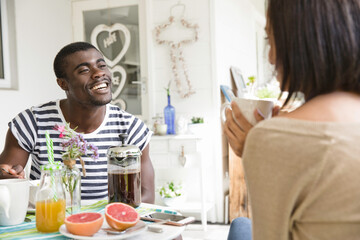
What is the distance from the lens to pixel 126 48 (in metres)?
3.87

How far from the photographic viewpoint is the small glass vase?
3.77 feet

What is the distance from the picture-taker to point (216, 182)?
3582 mm

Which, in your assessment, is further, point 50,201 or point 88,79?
point 88,79

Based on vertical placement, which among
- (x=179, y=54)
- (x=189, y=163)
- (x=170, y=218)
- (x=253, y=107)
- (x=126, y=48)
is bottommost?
(x=189, y=163)

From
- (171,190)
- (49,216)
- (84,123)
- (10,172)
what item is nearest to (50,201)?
(49,216)

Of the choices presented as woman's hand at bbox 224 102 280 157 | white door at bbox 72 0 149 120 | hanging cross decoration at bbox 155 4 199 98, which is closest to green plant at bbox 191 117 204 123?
hanging cross decoration at bbox 155 4 199 98

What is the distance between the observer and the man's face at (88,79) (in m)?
1.72

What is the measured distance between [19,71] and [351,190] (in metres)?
3.27

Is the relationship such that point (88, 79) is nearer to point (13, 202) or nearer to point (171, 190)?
point (13, 202)

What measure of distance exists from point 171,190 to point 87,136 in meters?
1.90

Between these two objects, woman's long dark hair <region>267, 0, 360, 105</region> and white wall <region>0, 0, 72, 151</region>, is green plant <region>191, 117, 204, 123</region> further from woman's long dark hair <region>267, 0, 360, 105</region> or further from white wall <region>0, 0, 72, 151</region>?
woman's long dark hair <region>267, 0, 360, 105</region>

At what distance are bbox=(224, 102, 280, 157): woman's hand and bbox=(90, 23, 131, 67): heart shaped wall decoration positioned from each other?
314 cm

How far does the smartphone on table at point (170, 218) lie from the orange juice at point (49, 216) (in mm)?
229

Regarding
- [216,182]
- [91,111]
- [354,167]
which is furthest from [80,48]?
[216,182]
